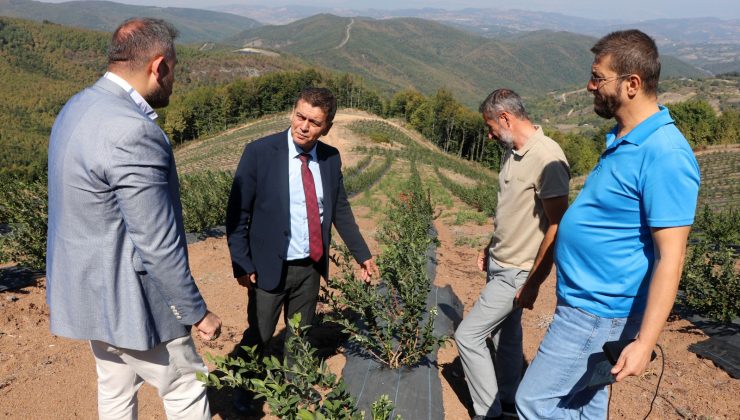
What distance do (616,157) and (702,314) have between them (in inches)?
142

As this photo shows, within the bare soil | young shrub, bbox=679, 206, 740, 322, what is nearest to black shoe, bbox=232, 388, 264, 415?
the bare soil

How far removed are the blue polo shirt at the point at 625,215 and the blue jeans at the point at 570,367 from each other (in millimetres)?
55

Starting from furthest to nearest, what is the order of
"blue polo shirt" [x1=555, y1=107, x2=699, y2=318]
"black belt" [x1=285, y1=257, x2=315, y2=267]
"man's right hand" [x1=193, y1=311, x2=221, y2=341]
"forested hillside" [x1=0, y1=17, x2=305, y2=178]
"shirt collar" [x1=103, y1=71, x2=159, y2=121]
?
"forested hillside" [x1=0, y1=17, x2=305, y2=178]
"black belt" [x1=285, y1=257, x2=315, y2=267]
"man's right hand" [x1=193, y1=311, x2=221, y2=341]
"shirt collar" [x1=103, y1=71, x2=159, y2=121]
"blue polo shirt" [x1=555, y1=107, x2=699, y2=318]

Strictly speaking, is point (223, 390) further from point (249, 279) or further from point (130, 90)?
point (130, 90)

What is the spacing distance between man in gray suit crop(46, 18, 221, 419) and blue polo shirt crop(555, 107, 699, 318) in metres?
1.45

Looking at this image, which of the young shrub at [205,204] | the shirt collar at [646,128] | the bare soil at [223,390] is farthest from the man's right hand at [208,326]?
the young shrub at [205,204]

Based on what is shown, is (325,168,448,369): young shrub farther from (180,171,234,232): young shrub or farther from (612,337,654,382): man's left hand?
(180,171,234,232): young shrub

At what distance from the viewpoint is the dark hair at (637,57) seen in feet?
5.31

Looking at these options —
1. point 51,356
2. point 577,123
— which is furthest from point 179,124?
point 577,123

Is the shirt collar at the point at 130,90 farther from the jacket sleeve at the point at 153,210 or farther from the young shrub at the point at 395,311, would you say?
the young shrub at the point at 395,311

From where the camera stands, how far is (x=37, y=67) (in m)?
98.8

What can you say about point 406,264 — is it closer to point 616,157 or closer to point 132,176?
point 616,157

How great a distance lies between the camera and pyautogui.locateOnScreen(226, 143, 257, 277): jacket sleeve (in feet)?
8.76

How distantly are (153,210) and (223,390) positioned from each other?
187cm
